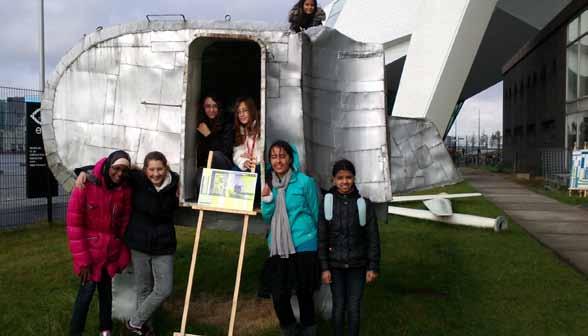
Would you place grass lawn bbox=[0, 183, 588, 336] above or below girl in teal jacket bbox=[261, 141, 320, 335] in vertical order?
below

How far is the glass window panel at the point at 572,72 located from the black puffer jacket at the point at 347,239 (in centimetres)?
2140

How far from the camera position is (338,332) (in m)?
4.74

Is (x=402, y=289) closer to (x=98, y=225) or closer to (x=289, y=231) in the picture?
(x=289, y=231)

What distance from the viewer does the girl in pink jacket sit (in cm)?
471

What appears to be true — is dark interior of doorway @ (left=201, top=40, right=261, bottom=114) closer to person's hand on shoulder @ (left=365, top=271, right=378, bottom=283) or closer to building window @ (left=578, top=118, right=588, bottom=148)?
person's hand on shoulder @ (left=365, top=271, right=378, bottom=283)

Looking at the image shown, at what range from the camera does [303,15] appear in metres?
5.64

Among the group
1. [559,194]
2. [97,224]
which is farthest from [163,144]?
[559,194]

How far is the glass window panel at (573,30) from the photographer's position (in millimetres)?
22266

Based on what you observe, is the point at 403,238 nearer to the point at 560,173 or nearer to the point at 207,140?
the point at 207,140

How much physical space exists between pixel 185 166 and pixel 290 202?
1167mm

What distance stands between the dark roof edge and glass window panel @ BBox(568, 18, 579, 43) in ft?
0.91

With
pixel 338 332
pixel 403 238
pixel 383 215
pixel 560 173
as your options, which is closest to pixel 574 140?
pixel 560 173

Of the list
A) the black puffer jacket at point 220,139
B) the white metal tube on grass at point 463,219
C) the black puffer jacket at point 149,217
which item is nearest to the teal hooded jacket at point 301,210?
the black puffer jacket at point 149,217

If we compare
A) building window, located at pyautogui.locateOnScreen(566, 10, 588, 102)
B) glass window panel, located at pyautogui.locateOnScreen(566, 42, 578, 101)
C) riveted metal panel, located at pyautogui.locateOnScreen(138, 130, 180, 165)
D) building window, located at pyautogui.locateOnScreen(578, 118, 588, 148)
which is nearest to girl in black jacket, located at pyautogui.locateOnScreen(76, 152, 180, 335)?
riveted metal panel, located at pyautogui.locateOnScreen(138, 130, 180, 165)
